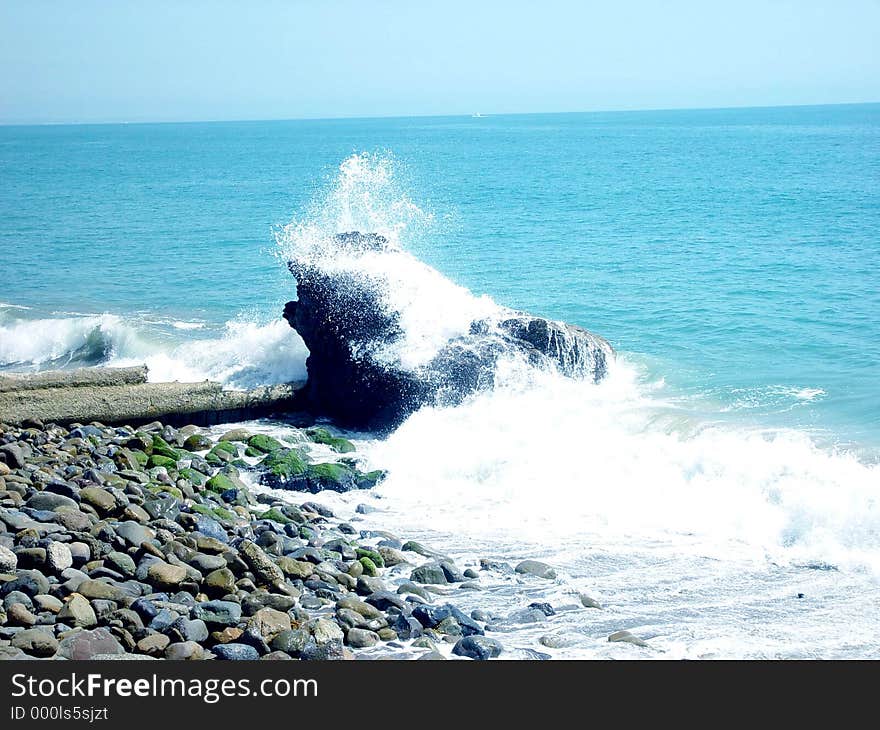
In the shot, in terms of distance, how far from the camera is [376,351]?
13.2 meters

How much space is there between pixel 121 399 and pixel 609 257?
16266mm

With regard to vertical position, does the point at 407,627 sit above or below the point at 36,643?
below

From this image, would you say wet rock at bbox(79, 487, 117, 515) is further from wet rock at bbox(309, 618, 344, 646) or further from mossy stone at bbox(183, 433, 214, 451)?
mossy stone at bbox(183, 433, 214, 451)

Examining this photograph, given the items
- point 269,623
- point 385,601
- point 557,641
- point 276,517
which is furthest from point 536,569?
point 269,623

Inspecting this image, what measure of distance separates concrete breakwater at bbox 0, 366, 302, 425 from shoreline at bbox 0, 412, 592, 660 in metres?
1.44

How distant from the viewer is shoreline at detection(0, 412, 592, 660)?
6.26m

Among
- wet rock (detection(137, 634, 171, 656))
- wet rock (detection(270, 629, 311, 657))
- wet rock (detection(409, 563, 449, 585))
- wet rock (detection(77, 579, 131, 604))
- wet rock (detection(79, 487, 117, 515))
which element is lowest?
wet rock (detection(409, 563, 449, 585))

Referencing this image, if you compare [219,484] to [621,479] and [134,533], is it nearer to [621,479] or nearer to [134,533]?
[134,533]

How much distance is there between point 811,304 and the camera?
19.1m

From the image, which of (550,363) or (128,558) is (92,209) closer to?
(550,363)

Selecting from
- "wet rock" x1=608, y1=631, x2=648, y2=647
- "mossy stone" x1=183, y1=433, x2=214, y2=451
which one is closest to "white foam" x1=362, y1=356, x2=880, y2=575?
"wet rock" x1=608, y1=631, x2=648, y2=647


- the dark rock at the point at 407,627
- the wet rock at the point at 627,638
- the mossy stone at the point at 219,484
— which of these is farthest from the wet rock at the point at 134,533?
the wet rock at the point at 627,638

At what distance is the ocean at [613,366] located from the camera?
8.34m
